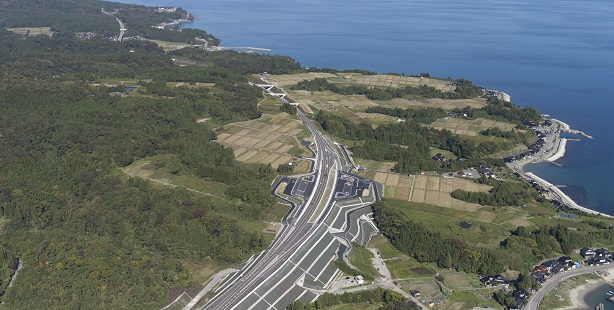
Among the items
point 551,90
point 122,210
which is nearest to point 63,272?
point 122,210

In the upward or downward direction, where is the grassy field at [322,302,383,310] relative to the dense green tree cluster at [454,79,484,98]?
downward

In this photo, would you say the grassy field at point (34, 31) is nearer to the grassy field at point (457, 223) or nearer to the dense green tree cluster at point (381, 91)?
the dense green tree cluster at point (381, 91)

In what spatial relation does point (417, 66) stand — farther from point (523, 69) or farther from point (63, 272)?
point (63, 272)

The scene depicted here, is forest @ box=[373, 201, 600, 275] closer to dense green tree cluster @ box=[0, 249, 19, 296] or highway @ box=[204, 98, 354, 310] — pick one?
highway @ box=[204, 98, 354, 310]

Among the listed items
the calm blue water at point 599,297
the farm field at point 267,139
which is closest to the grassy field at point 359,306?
the calm blue water at point 599,297

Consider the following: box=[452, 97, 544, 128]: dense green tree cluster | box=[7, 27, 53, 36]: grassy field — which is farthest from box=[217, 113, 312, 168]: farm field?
box=[7, 27, 53, 36]: grassy field

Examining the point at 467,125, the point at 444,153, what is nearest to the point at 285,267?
the point at 444,153
